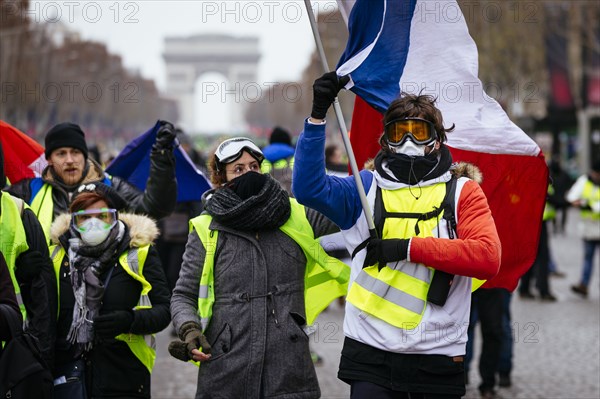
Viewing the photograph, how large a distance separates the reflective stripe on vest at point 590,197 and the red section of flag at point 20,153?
856cm

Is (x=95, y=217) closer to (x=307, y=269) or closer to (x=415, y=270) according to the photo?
(x=307, y=269)

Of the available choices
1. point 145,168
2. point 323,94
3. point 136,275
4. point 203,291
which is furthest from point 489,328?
point 323,94

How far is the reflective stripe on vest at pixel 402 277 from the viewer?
4203 mm

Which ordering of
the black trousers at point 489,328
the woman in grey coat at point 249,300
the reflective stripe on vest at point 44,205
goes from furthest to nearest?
the black trousers at point 489,328 → the reflective stripe on vest at point 44,205 → the woman in grey coat at point 249,300

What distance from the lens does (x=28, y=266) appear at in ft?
15.8

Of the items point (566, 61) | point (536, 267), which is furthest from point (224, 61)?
point (536, 267)

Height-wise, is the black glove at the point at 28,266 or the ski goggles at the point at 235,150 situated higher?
the ski goggles at the point at 235,150

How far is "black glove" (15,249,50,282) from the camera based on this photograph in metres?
4.81

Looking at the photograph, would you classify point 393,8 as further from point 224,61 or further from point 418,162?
point 224,61

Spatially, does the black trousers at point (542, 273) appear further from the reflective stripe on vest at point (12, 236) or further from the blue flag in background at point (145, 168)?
the reflective stripe on vest at point (12, 236)

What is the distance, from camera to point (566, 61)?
39.0 metres

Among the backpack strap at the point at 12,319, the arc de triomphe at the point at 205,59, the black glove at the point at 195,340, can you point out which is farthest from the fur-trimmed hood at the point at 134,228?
the arc de triomphe at the point at 205,59

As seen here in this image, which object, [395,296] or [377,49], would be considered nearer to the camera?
[395,296]

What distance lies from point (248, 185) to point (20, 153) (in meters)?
2.57
